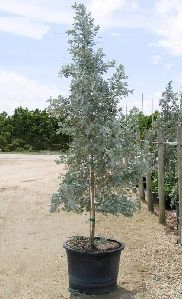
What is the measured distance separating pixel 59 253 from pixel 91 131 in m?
2.72

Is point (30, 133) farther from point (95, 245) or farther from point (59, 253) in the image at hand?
point (95, 245)

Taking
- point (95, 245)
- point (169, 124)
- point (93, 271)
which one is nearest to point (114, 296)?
point (93, 271)

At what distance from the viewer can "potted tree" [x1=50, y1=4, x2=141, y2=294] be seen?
18.9ft

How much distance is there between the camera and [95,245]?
243 inches

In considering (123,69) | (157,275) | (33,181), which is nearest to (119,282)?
(157,275)

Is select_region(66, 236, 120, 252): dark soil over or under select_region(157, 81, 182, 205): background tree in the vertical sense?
under

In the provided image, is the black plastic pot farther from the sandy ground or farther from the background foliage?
the background foliage

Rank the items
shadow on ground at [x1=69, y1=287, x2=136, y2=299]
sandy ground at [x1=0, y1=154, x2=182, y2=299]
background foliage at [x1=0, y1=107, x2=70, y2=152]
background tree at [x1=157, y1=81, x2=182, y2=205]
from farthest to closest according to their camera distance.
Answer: background foliage at [x1=0, y1=107, x2=70, y2=152] < background tree at [x1=157, y1=81, x2=182, y2=205] < sandy ground at [x1=0, y1=154, x2=182, y2=299] < shadow on ground at [x1=69, y1=287, x2=136, y2=299]

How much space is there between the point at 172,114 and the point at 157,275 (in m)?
6.00

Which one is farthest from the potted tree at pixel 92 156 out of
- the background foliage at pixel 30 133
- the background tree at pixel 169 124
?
the background foliage at pixel 30 133

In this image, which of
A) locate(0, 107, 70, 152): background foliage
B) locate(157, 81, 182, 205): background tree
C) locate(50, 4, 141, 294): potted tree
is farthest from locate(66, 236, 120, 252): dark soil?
locate(0, 107, 70, 152): background foliage

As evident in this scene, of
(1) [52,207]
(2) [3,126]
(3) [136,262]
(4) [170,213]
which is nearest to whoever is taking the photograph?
(1) [52,207]

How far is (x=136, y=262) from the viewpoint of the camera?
713 cm

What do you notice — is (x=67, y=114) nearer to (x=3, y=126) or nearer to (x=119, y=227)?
(x=119, y=227)
